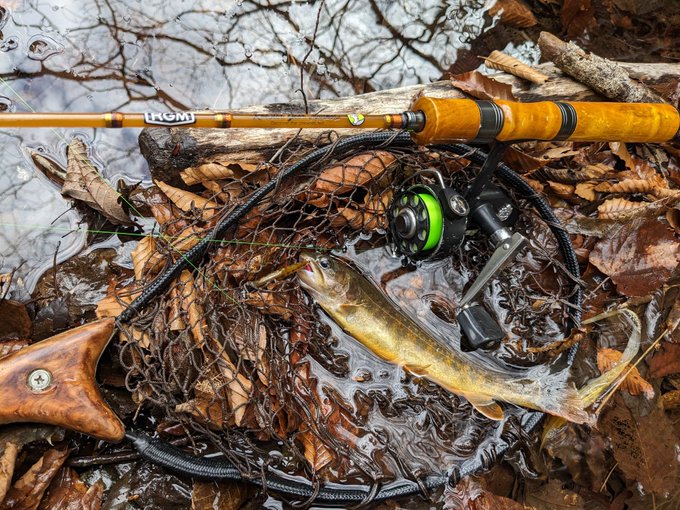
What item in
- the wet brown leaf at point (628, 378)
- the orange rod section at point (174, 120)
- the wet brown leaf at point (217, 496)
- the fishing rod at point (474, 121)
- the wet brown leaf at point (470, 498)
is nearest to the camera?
the orange rod section at point (174, 120)

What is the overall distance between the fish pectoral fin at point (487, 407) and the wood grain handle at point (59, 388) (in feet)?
5.97

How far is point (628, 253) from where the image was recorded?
134 inches

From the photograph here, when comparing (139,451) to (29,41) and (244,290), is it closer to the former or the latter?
(244,290)

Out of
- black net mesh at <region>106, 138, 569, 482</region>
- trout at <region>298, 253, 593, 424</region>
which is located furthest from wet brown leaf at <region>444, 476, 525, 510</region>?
trout at <region>298, 253, 593, 424</region>

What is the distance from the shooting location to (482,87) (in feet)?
11.0

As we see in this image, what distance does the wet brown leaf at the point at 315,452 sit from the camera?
274 centimetres

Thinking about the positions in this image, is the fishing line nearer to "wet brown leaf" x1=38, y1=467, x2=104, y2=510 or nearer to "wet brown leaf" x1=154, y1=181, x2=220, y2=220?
"wet brown leaf" x1=154, y1=181, x2=220, y2=220

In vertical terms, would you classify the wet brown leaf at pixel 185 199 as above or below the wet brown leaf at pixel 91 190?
below

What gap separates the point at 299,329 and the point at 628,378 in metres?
2.09

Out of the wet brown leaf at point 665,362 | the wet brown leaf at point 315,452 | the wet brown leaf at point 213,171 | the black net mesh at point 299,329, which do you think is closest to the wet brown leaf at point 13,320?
the black net mesh at point 299,329

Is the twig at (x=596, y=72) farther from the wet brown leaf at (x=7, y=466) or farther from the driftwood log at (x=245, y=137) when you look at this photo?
the wet brown leaf at (x=7, y=466)

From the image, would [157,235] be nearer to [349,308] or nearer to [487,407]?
[349,308]

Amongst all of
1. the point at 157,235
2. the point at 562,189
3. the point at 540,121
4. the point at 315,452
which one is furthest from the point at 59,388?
the point at 562,189

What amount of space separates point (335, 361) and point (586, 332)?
5.07 ft
